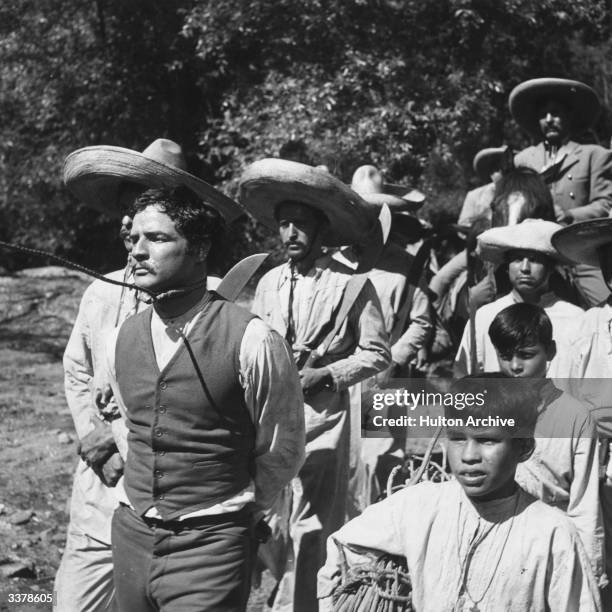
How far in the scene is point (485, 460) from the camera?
313cm

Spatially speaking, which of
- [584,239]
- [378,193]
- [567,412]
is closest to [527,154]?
[378,193]

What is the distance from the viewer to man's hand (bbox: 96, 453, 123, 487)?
3805mm

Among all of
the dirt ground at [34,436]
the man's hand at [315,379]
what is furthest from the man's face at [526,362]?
the dirt ground at [34,436]

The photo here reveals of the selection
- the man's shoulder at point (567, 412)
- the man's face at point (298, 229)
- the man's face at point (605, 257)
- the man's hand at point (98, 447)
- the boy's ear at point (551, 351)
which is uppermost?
the man's face at point (298, 229)

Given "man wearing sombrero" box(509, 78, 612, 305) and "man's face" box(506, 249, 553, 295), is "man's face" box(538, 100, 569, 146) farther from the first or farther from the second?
"man's face" box(506, 249, 553, 295)

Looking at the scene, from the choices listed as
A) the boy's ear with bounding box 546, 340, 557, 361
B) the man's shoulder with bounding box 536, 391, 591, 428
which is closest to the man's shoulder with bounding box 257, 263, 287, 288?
the boy's ear with bounding box 546, 340, 557, 361

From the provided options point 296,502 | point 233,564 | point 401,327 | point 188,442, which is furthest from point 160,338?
point 401,327

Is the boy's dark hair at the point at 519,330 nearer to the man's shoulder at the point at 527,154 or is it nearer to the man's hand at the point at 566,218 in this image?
the man's hand at the point at 566,218

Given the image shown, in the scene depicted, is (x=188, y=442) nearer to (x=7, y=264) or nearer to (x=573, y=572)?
(x=573, y=572)

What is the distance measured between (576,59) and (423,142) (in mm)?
4809

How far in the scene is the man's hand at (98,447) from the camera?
386 cm

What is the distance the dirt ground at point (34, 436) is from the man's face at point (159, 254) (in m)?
1.99

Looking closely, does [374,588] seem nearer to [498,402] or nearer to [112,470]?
[498,402]

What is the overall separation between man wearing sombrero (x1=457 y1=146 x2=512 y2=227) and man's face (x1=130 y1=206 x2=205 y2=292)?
358 centimetres
